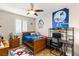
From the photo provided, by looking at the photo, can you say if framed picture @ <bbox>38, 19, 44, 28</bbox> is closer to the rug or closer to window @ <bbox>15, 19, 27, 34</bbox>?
window @ <bbox>15, 19, 27, 34</bbox>

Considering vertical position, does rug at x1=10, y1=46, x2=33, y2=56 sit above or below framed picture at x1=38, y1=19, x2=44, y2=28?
below

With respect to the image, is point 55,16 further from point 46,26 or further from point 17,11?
point 17,11

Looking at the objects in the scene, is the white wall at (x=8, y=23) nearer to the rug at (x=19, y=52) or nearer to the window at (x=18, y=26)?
the window at (x=18, y=26)

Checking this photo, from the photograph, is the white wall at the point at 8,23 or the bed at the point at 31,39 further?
the bed at the point at 31,39

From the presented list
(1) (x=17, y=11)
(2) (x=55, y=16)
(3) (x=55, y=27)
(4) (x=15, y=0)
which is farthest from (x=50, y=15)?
(4) (x=15, y=0)

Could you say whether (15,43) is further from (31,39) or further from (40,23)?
(40,23)

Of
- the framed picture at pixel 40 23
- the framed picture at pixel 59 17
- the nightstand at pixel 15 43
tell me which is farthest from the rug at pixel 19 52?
the framed picture at pixel 59 17

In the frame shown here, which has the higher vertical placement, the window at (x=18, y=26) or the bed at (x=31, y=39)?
the window at (x=18, y=26)

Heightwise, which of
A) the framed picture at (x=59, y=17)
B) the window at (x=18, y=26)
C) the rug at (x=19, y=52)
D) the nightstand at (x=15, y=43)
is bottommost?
the rug at (x=19, y=52)

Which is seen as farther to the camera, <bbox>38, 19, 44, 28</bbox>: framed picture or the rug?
<bbox>38, 19, 44, 28</bbox>: framed picture

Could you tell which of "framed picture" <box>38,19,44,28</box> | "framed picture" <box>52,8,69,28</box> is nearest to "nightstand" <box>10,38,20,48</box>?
"framed picture" <box>38,19,44,28</box>

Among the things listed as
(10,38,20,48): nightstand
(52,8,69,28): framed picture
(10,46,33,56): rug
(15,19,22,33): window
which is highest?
(52,8,69,28): framed picture

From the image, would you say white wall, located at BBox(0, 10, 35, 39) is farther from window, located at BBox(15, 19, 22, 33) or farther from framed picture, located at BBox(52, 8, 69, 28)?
framed picture, located at BBox(52, 8, 69, 28)

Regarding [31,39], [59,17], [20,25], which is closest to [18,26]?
[20,25]
